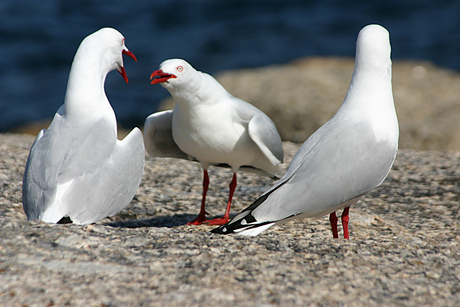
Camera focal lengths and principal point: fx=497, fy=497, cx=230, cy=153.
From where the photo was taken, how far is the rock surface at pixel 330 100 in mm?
8625

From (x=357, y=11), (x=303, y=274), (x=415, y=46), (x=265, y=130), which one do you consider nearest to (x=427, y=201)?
(x=265, y=130)

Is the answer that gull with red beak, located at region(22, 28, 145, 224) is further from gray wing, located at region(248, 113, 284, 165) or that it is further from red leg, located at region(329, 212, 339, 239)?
red leg, located at region(329, 212, 339, 239)

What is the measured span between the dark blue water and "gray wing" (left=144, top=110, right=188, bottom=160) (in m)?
9.79

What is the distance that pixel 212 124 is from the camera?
4551mm

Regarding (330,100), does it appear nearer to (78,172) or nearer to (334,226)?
(334,226)

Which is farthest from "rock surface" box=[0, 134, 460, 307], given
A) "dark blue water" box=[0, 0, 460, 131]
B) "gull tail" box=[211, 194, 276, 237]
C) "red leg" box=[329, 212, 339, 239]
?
"dark blue water" box=[0, 0, 460, 131]

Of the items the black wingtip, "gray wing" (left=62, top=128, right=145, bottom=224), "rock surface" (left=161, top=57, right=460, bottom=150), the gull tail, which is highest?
"gray wing" (left=62, top=128, right=145, bottom=224)

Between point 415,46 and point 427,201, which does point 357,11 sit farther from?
point 427,201

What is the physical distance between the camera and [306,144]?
399cm

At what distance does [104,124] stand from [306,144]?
63.5 inches

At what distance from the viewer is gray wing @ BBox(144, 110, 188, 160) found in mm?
5113

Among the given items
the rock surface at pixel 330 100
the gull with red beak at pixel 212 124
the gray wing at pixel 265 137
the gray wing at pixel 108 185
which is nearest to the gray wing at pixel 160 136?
the gull with red beak at pixel 212 124

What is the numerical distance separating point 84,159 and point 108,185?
0.87 feet

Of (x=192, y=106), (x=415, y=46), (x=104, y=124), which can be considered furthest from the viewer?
(x=415, y=46)
